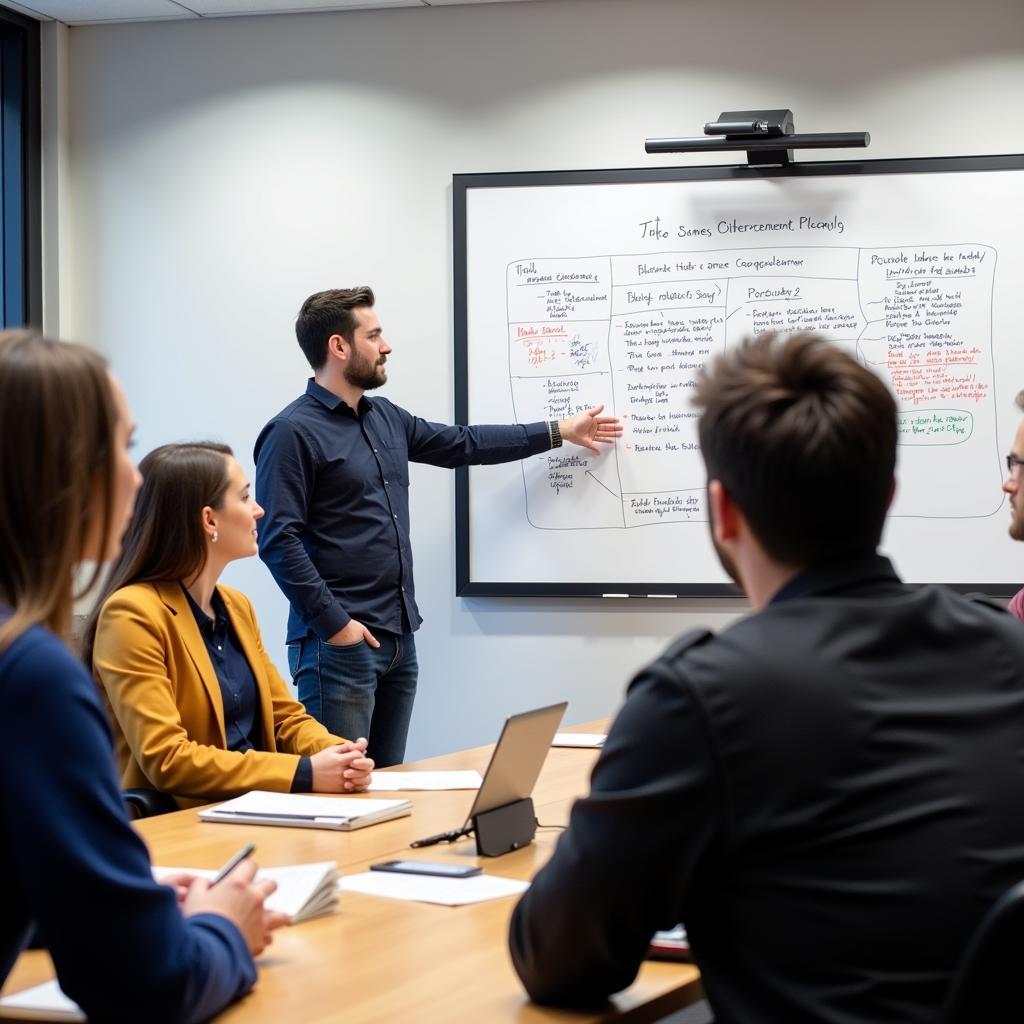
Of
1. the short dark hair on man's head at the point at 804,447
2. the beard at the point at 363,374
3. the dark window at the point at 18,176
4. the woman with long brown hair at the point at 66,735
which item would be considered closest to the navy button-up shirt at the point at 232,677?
the beard at the point at 363,374

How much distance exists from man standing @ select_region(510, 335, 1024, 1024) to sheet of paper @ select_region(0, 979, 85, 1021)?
509mm

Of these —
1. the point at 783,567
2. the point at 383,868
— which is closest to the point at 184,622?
the point at 383,868

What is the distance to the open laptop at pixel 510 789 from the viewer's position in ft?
6.58

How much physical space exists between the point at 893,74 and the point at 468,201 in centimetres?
142

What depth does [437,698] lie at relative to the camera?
4.43 metres

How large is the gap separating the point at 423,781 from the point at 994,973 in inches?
65.8

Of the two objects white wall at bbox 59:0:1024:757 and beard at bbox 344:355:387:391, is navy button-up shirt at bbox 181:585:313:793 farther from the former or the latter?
white wall at bbox 59:0:1024:757

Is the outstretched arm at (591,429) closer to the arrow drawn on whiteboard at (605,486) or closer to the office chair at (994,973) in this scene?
the arrow drawn on whiteboard at (605,486)

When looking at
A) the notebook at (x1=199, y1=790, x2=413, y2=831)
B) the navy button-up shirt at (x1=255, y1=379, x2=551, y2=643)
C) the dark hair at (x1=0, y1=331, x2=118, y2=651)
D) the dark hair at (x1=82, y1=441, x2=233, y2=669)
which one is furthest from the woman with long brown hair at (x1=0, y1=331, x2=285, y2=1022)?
the navy button-up shirt at (x1=255, y1=379, x2=551, y2=643)

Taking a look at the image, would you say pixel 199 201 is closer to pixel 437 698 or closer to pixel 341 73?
pixel 341 73

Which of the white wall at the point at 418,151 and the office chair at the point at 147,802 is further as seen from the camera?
the white wall at the point at 418,151

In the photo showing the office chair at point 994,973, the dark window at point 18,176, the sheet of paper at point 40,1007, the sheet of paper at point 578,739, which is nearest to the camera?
the office chair at point 994,973

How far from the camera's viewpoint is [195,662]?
2.61 meters

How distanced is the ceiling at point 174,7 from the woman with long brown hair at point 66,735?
3455mm
